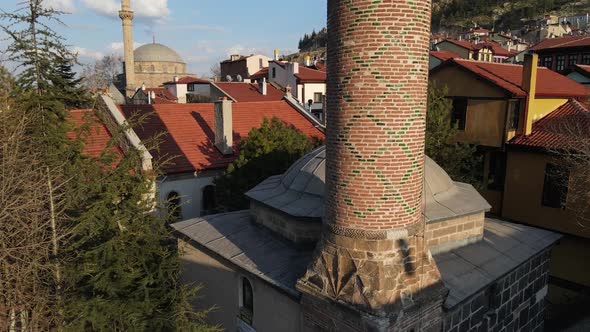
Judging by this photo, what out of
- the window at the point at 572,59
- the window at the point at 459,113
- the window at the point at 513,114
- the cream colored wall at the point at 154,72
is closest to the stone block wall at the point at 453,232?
the window at the point at 513,114

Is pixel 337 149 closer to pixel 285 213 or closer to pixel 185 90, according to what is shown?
pixel 285 213

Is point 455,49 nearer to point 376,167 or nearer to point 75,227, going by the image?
point 376,167

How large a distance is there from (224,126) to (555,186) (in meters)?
12.2

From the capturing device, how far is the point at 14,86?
7.75 m

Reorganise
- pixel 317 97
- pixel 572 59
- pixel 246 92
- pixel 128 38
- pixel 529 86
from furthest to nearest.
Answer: pixel 128 38 → pixel 317 97 → pixel 246 92 → pixel 572 59 → pixel 529 86

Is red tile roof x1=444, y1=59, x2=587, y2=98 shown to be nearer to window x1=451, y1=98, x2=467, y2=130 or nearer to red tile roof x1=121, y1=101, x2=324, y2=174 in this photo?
window x1=451, y1=98, x2=467, y2=130

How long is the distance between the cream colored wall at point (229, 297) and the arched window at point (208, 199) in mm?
6254

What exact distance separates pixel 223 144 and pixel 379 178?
41.1 ft

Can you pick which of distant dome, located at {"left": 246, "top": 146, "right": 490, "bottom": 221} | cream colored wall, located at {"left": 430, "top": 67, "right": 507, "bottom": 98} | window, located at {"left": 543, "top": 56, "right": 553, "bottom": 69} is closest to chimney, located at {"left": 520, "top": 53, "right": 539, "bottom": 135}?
cream colored wall, located at {"left": 430, "top": 67, "right": 507, "bottom": 98}

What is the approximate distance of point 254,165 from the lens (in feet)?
48.0

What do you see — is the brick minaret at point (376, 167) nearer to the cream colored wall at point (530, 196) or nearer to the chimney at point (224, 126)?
the cream colored wall at point (530, 196)

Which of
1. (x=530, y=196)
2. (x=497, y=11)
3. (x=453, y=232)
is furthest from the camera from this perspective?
(x=497, y=11)

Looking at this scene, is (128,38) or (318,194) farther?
(128,38)

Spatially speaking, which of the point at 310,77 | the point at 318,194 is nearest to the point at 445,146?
the point at 318,194
